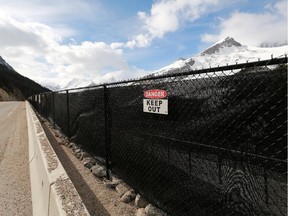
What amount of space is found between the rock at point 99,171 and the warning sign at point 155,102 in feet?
7.50

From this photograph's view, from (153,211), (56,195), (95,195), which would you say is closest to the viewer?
(56,195)

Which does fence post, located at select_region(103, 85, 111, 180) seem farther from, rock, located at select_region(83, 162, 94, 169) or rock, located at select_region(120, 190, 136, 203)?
rock, located at select_region(120, 190, 136, 203)

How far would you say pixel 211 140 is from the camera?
282 centimetres

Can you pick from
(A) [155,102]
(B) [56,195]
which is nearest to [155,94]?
(A) [155,102]

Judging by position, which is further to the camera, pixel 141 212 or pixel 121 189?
pixel 121 189

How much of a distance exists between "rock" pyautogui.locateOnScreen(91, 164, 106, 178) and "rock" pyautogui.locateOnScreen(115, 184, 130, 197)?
0.76 metres

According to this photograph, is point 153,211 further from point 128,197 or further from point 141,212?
point 128,197

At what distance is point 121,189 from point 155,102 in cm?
197

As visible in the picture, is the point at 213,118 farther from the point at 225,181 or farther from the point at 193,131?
the point at 225,181

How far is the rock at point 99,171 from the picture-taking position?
573 centimetres

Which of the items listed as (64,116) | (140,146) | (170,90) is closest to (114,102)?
(140,146)

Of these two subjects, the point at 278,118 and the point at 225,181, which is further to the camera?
the point at 225,181

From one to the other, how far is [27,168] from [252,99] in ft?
18.7

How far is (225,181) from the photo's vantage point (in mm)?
2734
